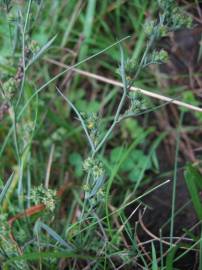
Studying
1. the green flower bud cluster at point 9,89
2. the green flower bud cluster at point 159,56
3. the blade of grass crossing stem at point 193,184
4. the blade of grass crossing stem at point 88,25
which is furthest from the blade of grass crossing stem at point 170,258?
the blade of grass crossing stem at point 88,25

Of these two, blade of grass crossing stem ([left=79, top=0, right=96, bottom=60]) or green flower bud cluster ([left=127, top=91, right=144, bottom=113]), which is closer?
green flower bud cluster ([left=127, top=91, right=144, bottom=113])

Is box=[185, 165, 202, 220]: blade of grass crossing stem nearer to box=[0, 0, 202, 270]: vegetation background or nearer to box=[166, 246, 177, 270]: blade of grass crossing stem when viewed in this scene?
box=[0, 0, 202, 270]: vegetation background

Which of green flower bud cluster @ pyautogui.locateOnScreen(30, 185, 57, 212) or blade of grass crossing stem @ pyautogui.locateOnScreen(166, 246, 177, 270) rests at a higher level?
green flower bud cluster @ pyautogui.locateOnScreen(30, 185, 57, 212)

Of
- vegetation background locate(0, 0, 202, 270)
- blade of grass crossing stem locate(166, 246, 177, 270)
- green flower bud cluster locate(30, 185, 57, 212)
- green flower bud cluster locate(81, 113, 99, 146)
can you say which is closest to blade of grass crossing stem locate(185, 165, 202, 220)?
vegetation background locate(0, 0, 202, 270)

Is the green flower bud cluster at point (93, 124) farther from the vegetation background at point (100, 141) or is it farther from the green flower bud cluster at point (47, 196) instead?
the green flower bud cluster at point (47, 196)

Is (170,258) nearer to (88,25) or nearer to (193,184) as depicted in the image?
(193,184)

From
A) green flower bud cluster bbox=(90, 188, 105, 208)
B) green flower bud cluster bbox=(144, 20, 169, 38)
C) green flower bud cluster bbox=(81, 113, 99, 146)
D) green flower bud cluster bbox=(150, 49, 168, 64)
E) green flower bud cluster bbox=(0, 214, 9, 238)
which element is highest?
green flower bud cluster bbox=(144, 20, 169, 38)

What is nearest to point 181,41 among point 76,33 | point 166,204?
point 76,33

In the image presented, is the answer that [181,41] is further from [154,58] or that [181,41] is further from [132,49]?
[154,58]

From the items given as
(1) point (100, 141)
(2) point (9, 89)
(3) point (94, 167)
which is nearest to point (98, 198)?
(3) point (94, 167)
